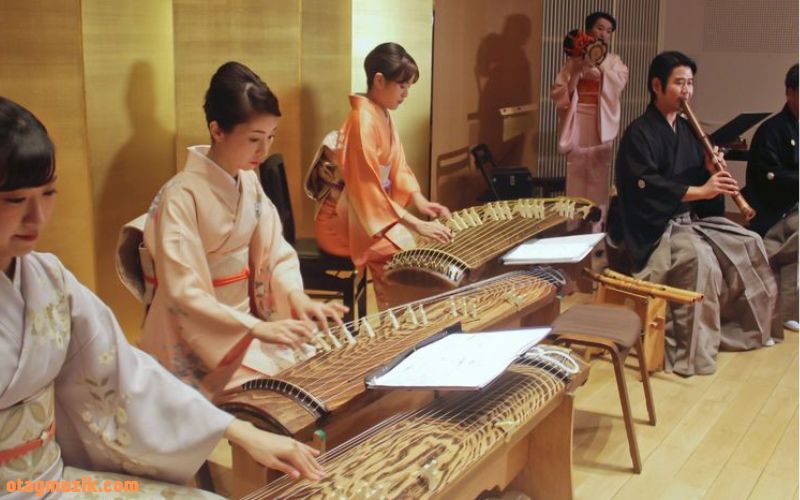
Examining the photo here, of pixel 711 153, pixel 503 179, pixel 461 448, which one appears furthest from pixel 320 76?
pixel 461 448

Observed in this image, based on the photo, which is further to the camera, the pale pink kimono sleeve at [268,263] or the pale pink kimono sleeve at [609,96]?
the pale pink kimono sleeve at [609,96]

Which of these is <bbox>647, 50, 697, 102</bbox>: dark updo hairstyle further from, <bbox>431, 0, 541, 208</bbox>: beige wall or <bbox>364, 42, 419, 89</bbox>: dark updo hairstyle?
<bbox>431, 0, 541, 208</bbox>: beige wall

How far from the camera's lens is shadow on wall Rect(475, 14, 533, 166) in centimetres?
667

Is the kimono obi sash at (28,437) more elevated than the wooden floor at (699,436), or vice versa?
the kimono obi sash at (28,437)

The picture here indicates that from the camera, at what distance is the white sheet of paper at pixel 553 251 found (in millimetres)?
3201

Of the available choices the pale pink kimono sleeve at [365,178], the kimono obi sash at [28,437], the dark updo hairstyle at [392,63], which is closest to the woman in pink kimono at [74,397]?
the kimono obi sash at [28,437]

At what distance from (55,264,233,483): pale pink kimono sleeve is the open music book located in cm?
40

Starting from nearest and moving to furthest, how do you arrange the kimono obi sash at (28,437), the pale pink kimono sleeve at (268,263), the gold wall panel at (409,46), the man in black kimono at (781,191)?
the kimono obi sash at (28,437) < the pale pink kimono sleeve at (268,263) < the man in black kimono at (781,191) < the gold wall panel at (409,46)

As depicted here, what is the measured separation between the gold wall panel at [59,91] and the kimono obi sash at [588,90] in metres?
3.78

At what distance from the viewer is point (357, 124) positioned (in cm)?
406

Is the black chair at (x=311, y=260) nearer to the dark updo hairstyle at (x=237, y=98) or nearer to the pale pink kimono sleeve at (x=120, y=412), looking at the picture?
the dark updo hairstyle at (x=237, y=98)

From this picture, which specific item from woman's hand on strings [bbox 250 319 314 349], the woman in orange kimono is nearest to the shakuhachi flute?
the woman in orange kimono

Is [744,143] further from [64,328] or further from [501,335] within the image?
[64,328]

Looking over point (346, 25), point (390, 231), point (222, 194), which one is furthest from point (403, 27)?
point (222, 194)
